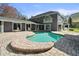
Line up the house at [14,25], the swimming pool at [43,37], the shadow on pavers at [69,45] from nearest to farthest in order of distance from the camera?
the shadow on pavers at [69,45] → the swimming pool at [43,37] → the house at [14,25]

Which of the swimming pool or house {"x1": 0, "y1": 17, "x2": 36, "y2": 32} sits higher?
house {"x1": 0, "y1": 17, "x2": 36, "y2": 32}

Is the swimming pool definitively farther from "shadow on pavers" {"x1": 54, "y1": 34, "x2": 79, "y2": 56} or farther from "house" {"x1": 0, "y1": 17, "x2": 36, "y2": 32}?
"house" {"x1": 0, "y1": 17, "x2": 36, "y2": 32}

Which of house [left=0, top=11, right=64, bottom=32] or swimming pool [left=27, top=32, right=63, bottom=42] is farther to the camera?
house [left=0, top=11, right=64, bottom=32]

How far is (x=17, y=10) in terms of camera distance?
8156 mm

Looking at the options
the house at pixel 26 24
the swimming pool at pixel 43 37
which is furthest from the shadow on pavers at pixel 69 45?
the house at pixel 26 24

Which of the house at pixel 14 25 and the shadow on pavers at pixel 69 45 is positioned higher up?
the house at pixel 14 25

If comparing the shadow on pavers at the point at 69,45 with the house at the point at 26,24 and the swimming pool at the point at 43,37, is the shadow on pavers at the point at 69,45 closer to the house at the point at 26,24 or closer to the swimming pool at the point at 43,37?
the swimming pool at the point at 43,37

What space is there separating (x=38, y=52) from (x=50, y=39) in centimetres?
175

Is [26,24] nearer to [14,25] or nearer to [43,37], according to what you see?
[14,25]

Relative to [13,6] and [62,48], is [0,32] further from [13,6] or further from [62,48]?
[62,48]

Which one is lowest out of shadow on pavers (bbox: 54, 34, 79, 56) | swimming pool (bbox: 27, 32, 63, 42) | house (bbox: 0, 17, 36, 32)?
shadow on pavers (bbox: 54, 34, 79, 56)

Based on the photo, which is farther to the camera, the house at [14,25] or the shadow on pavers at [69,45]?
the house at [14,25]

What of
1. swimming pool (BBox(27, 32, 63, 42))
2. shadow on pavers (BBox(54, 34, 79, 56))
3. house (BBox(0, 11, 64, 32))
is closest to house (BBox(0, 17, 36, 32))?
house (BBox(0, 11, 64, 32))

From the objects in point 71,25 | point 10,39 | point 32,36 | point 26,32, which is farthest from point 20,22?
point 71,25
